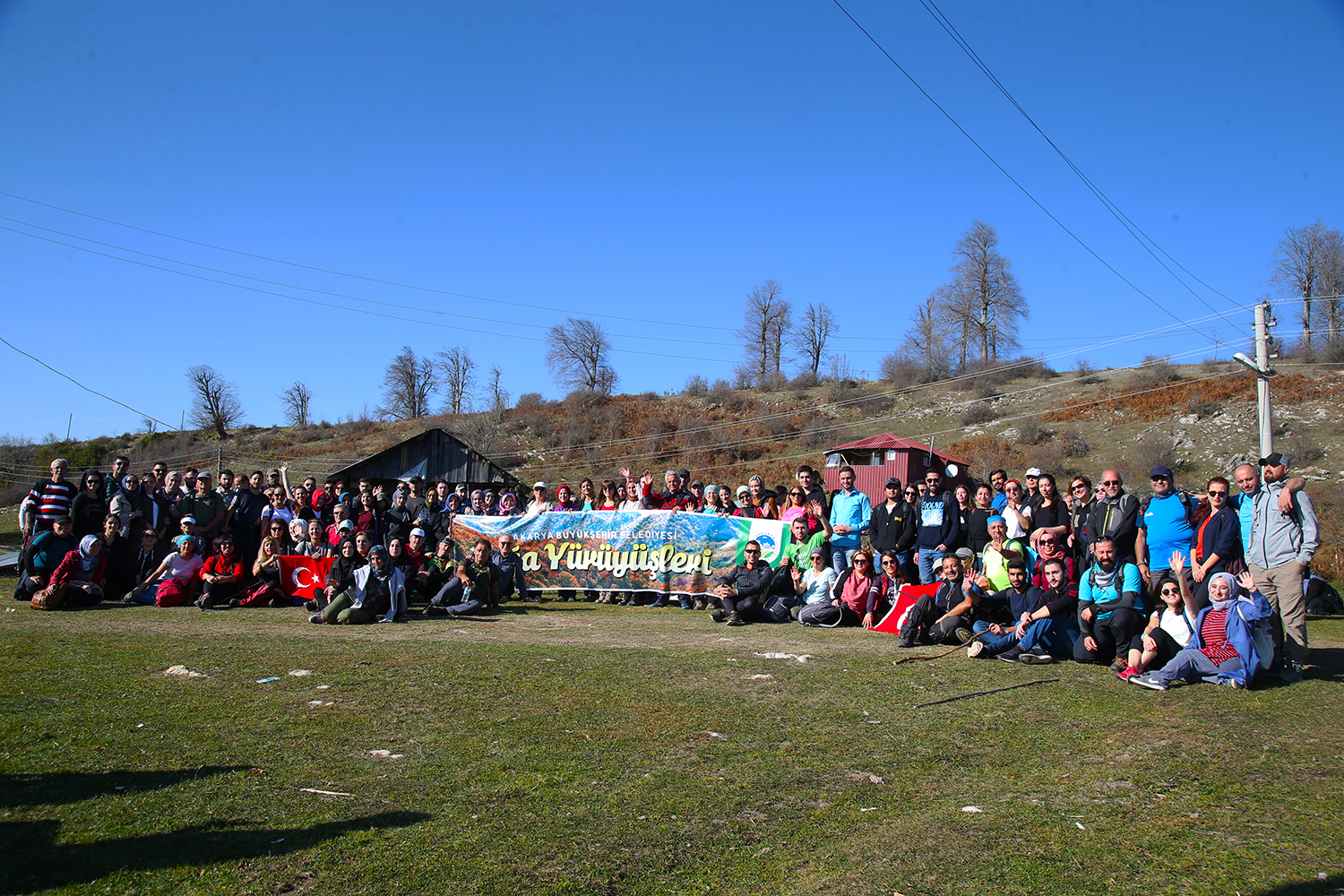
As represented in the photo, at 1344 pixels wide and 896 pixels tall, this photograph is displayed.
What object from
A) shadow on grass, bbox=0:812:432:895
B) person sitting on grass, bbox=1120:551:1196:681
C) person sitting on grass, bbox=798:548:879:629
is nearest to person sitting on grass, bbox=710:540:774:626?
person sitting on grass, bbox=798:548:879:629

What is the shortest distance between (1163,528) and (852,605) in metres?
3.66

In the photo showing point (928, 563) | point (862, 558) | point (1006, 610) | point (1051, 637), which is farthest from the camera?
point (928, 563)

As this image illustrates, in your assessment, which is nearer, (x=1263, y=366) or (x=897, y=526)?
(x=897, y=526)

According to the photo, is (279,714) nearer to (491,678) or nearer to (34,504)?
(491,678)

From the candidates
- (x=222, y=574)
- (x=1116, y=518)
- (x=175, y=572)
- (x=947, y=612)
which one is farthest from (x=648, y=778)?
(x=175, y=572)

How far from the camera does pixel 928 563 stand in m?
11.1

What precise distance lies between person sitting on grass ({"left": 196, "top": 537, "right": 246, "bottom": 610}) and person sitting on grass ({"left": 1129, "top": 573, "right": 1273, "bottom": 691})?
39.0 feet

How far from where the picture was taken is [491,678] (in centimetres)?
714

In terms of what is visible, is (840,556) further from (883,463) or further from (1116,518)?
(883,463)

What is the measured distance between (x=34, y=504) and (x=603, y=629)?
930 centimetres

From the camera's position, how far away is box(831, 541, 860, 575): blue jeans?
1181 cm

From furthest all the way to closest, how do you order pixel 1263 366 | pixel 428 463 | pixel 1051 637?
pixel 428 463
pixel 1263 366
pixel 1051 637

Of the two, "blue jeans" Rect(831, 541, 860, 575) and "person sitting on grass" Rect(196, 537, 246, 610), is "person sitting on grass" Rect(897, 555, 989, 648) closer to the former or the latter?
"blue jeans" Rect(831, 541, 860, 575)

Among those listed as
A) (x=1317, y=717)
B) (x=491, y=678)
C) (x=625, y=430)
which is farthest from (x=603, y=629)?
(x=625, y=430)
